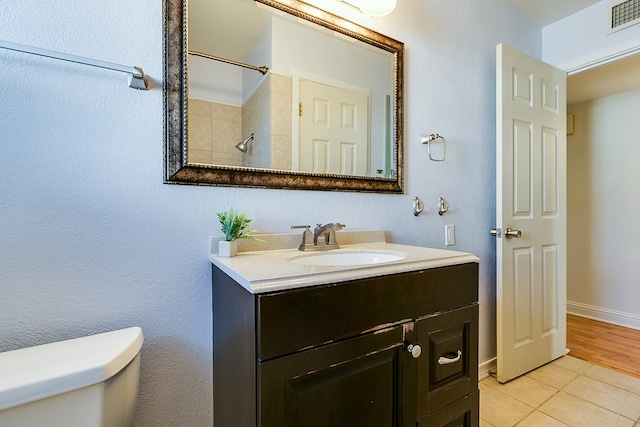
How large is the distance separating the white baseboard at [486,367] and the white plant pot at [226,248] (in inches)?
66.7

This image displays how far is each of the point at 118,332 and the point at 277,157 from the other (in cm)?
75

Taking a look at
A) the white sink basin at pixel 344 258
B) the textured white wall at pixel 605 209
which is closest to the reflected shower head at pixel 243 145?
the white sink basin at pixel 344 258

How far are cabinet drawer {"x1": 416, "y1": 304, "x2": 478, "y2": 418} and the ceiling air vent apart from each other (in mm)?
2022

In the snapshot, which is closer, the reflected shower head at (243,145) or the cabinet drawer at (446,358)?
the cabinet drawer at (446,358)

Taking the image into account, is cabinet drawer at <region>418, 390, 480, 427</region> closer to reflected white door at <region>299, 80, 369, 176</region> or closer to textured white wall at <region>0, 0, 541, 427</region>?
textured white wall at <region>0, 0, 541, 427</region>

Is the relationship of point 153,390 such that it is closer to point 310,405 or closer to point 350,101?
point 310,405

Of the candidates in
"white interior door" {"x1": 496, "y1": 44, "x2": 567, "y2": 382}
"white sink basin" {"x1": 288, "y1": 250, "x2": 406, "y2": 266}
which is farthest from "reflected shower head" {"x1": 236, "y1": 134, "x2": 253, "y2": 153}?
"white interior door" {"x1": 496, "y1": 44, "x2": 567, "y2": 382}

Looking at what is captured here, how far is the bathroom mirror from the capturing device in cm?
99

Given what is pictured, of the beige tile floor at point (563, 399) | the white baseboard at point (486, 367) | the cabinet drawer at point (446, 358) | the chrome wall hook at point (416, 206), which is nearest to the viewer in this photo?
the cabinet drawer at point (446, 358)

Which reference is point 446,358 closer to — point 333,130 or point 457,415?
point 457,415

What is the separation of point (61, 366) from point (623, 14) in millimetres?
2991

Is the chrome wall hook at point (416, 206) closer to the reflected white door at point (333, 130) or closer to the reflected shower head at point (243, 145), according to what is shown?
the reflected white door at point (333, 130)

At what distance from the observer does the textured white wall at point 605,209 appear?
2648mm

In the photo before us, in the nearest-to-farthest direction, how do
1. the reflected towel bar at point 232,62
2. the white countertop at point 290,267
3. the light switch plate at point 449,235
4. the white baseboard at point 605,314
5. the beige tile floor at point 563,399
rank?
the white countertop at point 290,267
the reflected towel bar at point 232,62
the beige tile floor at point 563,399
the light switch plate at point 449,235
the white baseboard at point 605,314
